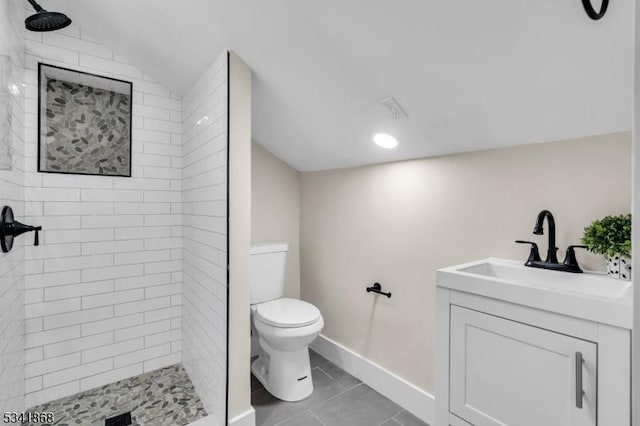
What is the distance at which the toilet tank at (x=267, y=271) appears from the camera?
2453 millimetres

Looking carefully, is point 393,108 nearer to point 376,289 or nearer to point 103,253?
point 376,289

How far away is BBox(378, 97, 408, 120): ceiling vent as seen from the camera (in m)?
1.57

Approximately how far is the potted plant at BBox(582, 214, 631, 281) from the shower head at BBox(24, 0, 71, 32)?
247 cm

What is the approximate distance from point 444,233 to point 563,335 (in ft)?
2.97

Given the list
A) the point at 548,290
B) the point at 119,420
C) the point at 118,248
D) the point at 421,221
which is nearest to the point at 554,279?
the point at 548,290

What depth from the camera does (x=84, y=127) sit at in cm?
209

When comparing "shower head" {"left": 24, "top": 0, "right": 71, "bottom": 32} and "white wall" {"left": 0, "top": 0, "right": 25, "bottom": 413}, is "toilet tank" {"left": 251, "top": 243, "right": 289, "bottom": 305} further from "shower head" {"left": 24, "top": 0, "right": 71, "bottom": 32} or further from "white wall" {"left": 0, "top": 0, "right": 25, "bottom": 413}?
"shower head" {"left": 24, "top": 0, "right": 71, "bottom": 32}

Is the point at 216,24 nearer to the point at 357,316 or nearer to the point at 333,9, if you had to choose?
the point at 333,9

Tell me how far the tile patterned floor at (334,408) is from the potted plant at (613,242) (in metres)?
1.30

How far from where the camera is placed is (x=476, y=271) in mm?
1471

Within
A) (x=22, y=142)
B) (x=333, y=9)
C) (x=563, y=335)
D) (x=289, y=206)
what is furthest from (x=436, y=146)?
(x=22, y=142)

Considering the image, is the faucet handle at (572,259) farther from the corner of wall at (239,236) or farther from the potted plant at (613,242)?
the corner of wall at (239,236)

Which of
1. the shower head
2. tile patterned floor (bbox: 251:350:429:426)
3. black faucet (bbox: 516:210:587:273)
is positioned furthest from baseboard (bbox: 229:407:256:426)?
the shower head

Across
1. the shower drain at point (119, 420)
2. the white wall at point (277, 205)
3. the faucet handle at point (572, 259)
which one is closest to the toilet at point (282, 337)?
the white wall at point (277, 205)
